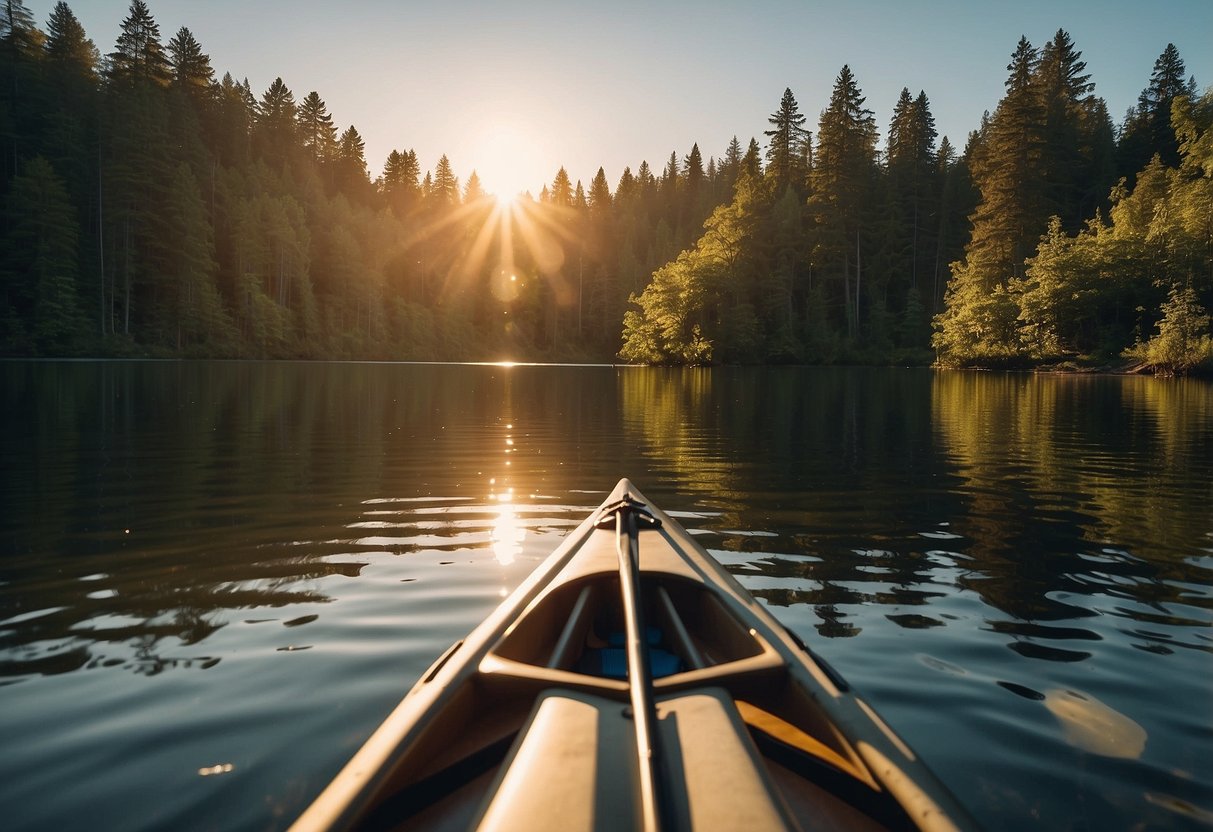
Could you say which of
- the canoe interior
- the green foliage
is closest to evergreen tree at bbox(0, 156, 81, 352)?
the canoe interior

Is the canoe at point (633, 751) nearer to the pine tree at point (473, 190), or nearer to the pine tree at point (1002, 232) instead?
the pine tree at point (1002, 232)

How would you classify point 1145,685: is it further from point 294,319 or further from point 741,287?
point 294,319

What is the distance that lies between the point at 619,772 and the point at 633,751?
147 millimetres

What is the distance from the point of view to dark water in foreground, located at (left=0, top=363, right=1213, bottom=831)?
332cm

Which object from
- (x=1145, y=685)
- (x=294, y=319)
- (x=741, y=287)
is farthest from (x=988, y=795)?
(x=294, y=319)

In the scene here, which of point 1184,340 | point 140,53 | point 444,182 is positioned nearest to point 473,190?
point 444,182

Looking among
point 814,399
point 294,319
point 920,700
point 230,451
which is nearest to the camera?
point 920,700

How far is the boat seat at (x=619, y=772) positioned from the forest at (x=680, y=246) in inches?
1801

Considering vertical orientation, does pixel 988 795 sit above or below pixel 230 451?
below

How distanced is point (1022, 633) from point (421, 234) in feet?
306

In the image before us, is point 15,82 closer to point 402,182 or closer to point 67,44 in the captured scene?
point 67,44

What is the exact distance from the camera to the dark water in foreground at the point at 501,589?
10.9 ft

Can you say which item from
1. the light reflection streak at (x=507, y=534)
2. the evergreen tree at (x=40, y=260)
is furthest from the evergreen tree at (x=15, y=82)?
the light reflection streak at (x=507, y=534)

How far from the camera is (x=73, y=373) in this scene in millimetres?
32719
